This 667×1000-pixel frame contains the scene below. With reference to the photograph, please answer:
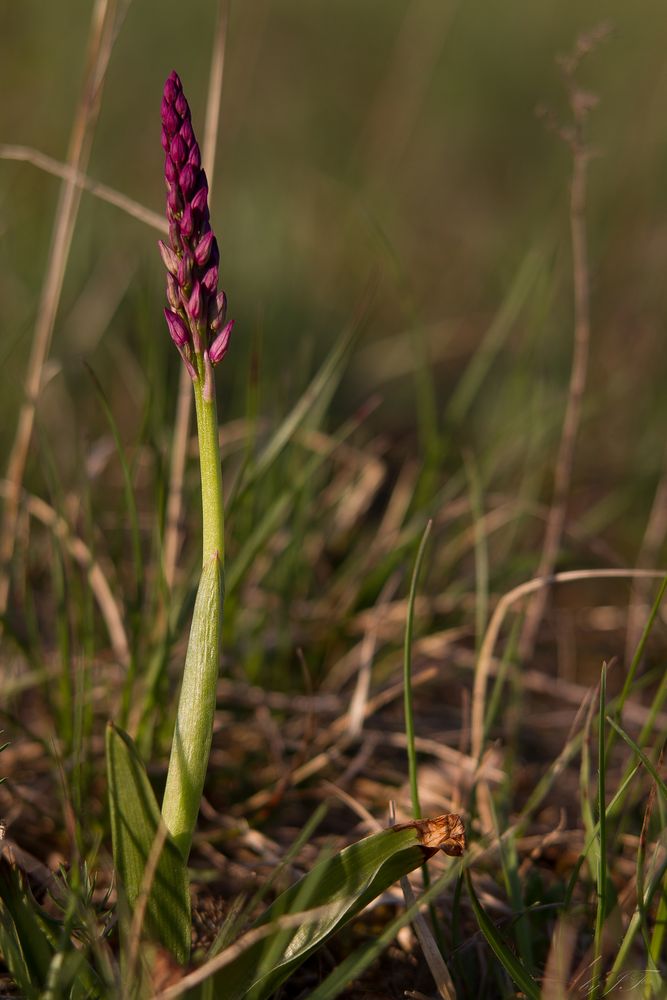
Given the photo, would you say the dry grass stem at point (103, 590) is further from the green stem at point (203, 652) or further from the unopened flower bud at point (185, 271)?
the unopened flower bud at point (185, 271)


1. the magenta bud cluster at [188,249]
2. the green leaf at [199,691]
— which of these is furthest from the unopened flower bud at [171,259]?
the green leaf at [199,691]

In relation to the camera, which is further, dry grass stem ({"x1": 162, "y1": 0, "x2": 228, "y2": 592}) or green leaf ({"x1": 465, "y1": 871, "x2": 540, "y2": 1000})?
dry grass stem ({"x1": 162, "y1": 0, "x2": 228, "y2": 592})

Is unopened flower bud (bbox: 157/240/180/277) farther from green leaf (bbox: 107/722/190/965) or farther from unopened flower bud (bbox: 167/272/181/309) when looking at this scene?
green leaf (bbox: 107/722/190/965)

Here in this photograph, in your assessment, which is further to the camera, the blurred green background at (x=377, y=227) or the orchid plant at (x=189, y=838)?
the blurred green background at (x=377, y=227)

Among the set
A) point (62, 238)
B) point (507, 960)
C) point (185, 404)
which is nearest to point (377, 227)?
point (185, 404)

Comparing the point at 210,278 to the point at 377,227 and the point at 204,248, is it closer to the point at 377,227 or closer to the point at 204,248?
the point at 204,248

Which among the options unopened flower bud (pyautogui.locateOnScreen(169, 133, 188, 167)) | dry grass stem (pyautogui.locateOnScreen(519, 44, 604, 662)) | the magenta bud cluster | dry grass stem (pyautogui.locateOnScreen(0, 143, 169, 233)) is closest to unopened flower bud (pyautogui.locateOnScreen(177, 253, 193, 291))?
the magenta bud cluster

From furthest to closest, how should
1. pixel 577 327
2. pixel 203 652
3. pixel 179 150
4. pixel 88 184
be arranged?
1. pixel 577 327
2. pixel 88 184
3. pixel 203 652
4. pixel 179 150
